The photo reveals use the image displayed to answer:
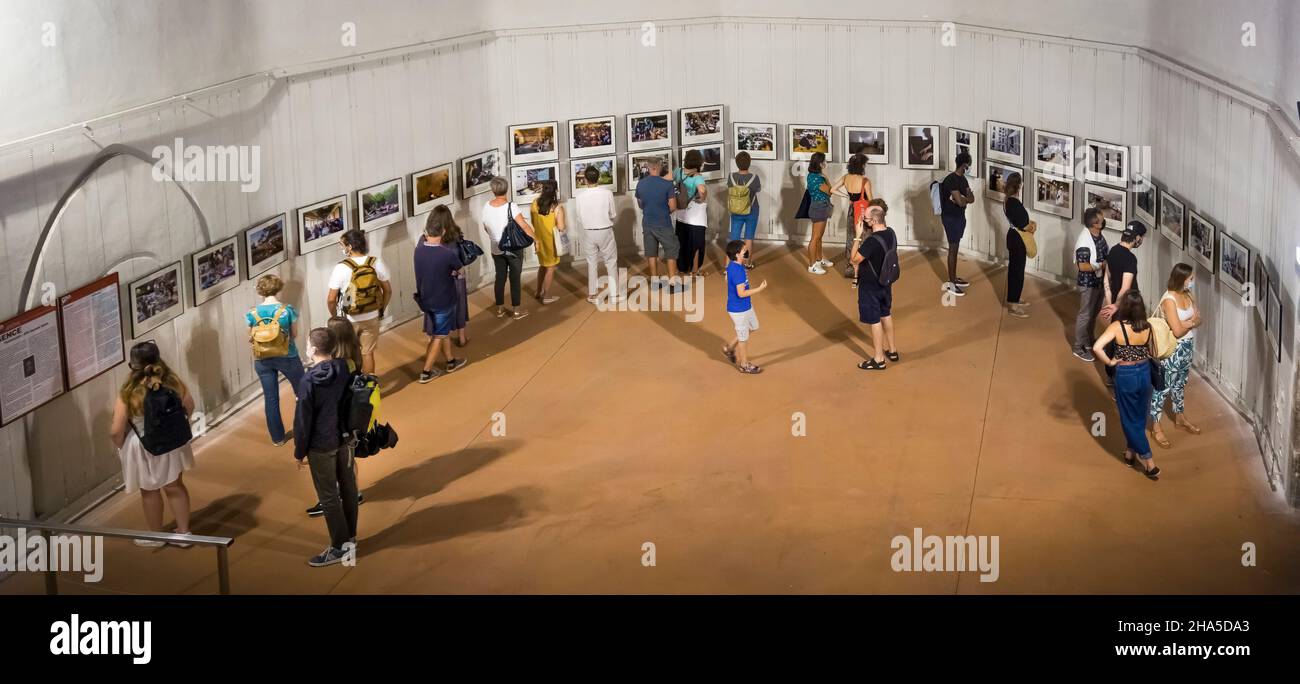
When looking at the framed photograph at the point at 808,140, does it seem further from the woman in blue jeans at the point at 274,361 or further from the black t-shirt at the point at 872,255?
the woman in blue jeans at the point at 274,361

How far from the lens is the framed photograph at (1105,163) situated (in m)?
15.7

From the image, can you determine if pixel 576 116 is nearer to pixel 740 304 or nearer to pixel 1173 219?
pixel 740 304

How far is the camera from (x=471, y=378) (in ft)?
49.1

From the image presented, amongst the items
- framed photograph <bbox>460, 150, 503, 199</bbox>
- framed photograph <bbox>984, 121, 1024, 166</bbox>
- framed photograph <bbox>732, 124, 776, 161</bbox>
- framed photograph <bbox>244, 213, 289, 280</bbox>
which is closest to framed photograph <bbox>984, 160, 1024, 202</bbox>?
framed photograph <bbox>984, 121, 1024, 166</bbox>

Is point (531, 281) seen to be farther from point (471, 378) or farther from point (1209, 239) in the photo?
point (1209, 239)

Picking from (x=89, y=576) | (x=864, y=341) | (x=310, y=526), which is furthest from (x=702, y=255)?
(x=89, y=576)

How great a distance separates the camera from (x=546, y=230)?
17.0m

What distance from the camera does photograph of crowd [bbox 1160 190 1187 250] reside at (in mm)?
14287

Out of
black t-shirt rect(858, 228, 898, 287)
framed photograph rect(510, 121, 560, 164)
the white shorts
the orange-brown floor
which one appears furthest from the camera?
framed photograph rect(510, 121, 560, 164)

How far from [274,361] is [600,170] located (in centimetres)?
710

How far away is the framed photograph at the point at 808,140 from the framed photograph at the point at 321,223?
6.74 meters

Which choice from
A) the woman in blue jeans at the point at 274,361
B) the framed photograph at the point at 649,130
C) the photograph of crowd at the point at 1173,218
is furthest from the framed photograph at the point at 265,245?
the photograph of crowd at the point at 1173,218

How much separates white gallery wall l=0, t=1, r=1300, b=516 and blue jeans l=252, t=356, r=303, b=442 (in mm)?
864

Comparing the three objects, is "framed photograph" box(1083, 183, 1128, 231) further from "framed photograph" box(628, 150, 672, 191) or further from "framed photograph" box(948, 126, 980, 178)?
"framed photograph" box(628, 150, 672, 191)
